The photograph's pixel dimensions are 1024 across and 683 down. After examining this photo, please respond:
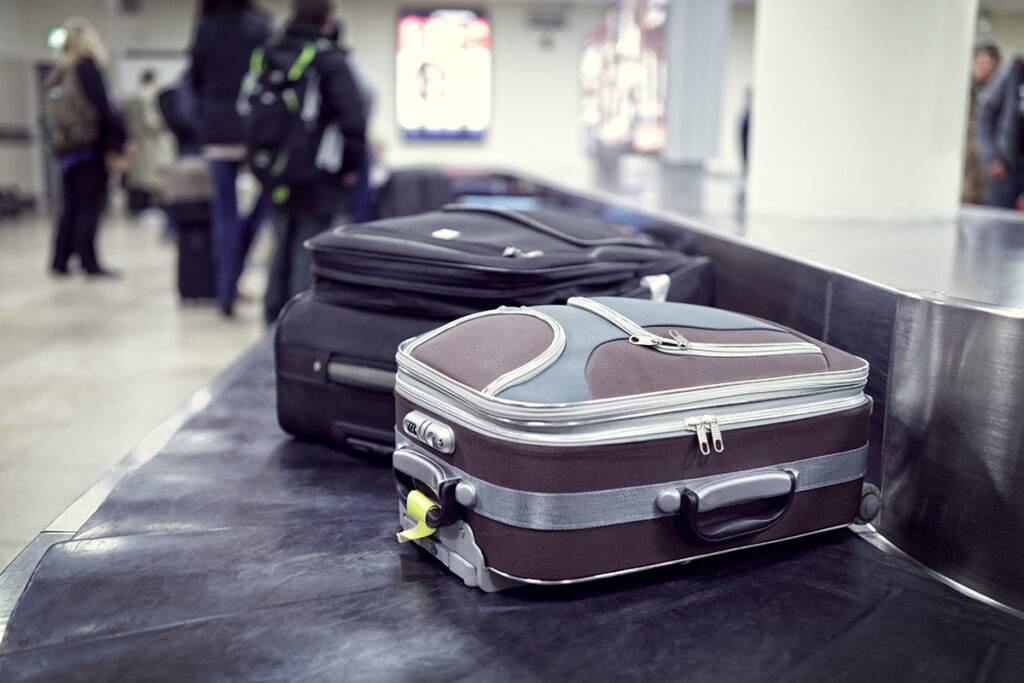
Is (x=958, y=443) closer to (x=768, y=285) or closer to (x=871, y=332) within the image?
(x=871, y=332)

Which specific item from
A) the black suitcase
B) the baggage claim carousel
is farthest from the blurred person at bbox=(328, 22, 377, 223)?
the baggage claim carousel

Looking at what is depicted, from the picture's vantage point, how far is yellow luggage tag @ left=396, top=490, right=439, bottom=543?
97 centimetres

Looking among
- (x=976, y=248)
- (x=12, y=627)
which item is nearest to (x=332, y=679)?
(x=12, y=627)

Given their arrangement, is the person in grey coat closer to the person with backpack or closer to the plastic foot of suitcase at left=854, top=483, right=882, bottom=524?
the person with backpack

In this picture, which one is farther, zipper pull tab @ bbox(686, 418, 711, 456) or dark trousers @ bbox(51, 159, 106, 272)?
dark trousers @ bbox(51, 159, 106, 272)

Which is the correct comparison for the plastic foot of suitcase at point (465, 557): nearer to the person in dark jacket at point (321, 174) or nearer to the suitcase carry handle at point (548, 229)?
the suitcase carry handle at point (548, 229)

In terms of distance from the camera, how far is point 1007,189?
19.1 feet

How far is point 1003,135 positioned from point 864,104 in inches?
171

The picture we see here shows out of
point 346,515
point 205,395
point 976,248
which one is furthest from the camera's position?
point 205,395

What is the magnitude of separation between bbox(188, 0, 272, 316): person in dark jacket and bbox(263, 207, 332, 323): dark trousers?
0.57 metres

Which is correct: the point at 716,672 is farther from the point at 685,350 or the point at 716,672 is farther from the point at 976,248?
the point at 976,248

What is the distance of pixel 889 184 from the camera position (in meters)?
2.07

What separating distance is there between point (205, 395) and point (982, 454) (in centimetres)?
137

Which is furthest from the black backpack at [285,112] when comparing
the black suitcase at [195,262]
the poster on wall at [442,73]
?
the poster on wall at [442,73]
